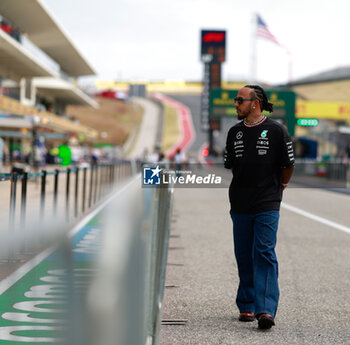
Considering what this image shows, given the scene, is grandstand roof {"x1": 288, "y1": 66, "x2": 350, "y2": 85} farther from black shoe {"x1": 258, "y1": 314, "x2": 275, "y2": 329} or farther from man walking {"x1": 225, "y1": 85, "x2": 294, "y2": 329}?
black shoe {"x1": 258, "y1": 314, "x2": 275, "y2": 329}

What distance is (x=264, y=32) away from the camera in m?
44.3

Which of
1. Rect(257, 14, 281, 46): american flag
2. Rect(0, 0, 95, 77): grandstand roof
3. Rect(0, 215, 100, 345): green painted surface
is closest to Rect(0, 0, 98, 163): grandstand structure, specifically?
Rect(0, 0, 95, 77): grandstand roof

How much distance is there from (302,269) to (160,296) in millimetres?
4491

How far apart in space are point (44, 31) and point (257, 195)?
5344 centimetres

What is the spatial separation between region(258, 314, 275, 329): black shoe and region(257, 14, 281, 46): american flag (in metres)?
41.0

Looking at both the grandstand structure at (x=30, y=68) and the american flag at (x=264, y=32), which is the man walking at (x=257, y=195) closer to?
the grandstand structure at (x=30, y=68)

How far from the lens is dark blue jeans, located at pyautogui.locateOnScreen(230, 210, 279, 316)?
4562mm

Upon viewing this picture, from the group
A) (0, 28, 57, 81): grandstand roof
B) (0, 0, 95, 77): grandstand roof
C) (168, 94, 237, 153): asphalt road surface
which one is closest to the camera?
(0, 28, 57, 81): grandstand roof

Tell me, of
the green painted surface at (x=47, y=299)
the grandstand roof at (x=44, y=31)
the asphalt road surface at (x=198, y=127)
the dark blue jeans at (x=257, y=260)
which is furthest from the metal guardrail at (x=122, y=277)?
the asphalt road surface at (x=198, y=127)

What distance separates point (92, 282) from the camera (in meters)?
1.70

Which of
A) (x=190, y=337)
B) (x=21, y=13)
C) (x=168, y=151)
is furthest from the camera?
(x=168, y=151)

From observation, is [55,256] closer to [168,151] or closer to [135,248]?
[135,248]

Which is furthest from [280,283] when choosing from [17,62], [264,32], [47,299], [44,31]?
[44,31]

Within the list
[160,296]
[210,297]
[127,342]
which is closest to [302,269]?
[210,297]
